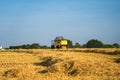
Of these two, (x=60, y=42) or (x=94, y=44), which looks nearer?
(x=60, y=42)

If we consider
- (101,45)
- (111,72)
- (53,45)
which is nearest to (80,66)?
(111,72)

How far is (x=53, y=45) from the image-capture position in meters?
58.0

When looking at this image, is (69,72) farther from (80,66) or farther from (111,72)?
(111,72)

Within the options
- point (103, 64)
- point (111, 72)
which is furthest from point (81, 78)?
point (103, 64)

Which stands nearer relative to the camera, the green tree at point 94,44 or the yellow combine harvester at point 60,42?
the yellow combine harvester at point 60,42

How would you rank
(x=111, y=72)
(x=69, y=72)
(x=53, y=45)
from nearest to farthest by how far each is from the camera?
(x=111, y=72)
(x=69, y=72)
(x=53, y=45)

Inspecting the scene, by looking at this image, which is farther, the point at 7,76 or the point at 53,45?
the point at 53,45

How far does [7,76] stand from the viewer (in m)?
17.3

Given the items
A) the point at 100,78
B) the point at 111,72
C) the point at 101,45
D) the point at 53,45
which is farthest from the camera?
the point at 101,45

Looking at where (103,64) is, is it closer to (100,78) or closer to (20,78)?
(100,78)

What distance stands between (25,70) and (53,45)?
4020 cm

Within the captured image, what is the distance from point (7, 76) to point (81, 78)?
167 inches

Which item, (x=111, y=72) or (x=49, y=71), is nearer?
(x=111, y=72)

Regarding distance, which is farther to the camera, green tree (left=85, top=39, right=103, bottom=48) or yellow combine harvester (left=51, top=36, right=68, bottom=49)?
green tree (left=85, top=39, right=103, bottom=48)
